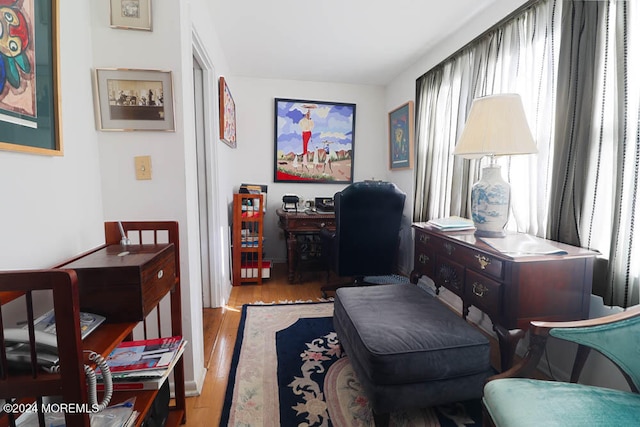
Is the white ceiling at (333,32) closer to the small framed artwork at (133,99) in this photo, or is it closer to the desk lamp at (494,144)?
the desk lamp at (494,144)

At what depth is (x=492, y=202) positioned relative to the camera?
1.62 meters

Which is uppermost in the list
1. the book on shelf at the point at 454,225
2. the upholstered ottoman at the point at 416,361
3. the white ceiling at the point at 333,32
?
the white ceiling at the point at 333,32

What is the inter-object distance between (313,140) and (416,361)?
116 inches

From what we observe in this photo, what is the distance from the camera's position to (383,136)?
3859mm

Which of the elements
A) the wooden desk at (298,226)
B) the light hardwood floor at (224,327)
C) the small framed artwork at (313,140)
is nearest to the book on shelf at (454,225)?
the wooden desk at (298,226)

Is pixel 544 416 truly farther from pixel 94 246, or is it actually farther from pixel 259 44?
pixel 259 44

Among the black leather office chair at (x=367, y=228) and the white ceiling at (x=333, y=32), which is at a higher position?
the white ceiling at (x=333, y=32)

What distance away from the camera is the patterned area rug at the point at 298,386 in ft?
4.46

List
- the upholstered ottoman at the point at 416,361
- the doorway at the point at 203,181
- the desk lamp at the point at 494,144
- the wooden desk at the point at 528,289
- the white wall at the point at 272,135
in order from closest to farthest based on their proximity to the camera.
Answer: the upholstered ottoman at the point at 416,361 < the wooden desk at the point at 528,289 < the desk lamp at the point at 494,144 < the doorway at the point at 203,181 < the white wall at the point at 272,135

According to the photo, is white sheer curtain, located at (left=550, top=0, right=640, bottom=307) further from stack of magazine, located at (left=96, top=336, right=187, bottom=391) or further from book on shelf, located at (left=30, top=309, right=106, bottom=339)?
book on shelf, located at (left=30, top=309, right=106, bottom=339)

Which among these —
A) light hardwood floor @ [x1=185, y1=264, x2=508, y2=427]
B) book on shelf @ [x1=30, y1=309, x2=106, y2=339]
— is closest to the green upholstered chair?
light hardwood floor @ [x1=185, y1=264, x2=508, y2=427]

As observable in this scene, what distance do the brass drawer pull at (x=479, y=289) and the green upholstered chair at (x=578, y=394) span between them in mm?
339

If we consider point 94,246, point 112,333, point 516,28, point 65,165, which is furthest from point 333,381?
point 516,28

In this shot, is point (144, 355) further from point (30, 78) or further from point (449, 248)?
point (449, 248)
